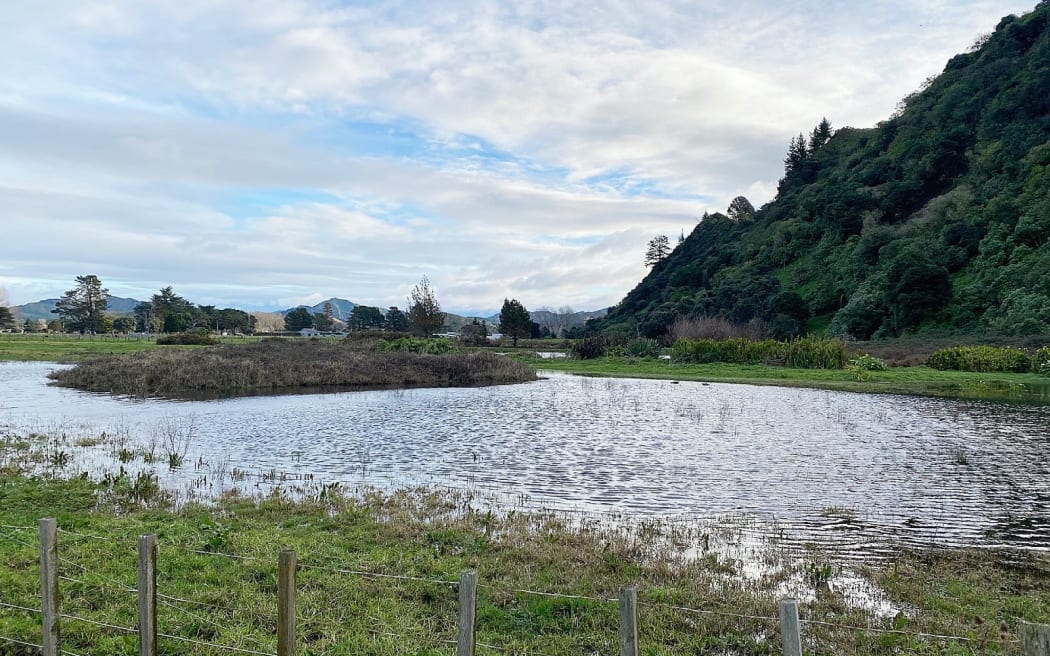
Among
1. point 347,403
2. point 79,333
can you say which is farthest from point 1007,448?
point 79,333

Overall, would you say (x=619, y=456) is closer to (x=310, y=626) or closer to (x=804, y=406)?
(x=310, y=626)

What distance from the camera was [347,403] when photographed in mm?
28250

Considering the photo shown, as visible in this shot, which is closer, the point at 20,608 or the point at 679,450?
the point at 20,608

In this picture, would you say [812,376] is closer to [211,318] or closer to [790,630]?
[790,630]

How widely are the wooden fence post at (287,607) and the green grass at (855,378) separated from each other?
3145 cm

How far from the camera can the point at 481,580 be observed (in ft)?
25.1

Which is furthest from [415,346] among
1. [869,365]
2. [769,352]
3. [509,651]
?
[509,651]

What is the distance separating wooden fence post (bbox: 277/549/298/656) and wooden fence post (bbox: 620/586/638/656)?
229 cm

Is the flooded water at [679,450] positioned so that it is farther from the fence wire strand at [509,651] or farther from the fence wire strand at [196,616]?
the fence wire strand at [196,616]

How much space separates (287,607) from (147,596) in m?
1.23

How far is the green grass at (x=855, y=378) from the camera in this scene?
30.3m

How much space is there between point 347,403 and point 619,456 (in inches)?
608

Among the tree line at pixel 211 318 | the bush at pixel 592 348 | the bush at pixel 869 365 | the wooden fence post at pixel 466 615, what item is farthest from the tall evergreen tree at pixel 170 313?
the wooden fence post at pixel 466 615

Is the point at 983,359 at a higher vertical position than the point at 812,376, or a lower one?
higher
